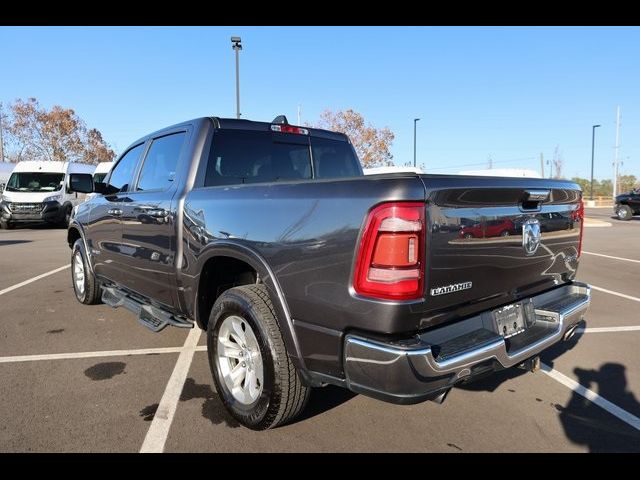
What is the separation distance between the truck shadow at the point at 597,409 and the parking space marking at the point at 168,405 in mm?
1839

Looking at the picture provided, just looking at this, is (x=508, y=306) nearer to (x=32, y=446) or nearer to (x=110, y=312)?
(x=32, y=446)

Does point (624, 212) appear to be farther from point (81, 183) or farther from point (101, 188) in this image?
point (81, 183)

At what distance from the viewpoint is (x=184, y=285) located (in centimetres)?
349

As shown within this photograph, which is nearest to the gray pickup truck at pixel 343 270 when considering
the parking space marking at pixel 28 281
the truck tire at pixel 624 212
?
the parking space marking at pixel 28 281

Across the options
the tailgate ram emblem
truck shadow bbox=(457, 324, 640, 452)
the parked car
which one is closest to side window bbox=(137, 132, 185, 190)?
the tailgate ram emblem

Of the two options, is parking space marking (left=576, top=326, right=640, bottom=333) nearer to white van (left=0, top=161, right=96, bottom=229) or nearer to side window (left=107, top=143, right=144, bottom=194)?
side window (left=107, top=143, right=144, bottom=194)

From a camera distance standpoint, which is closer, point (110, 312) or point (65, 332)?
point (65, 332)

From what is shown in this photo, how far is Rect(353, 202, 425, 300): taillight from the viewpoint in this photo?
2150mm

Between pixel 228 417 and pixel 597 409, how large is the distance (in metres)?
2.45

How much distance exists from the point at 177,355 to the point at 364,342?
2613 mm

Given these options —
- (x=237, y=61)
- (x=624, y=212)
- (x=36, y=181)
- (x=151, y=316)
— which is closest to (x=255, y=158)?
(x=151, y=316)

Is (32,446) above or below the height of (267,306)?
below
